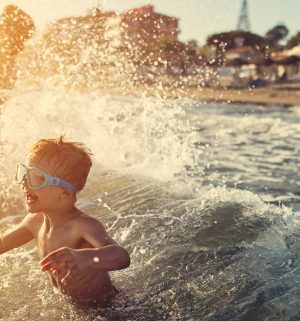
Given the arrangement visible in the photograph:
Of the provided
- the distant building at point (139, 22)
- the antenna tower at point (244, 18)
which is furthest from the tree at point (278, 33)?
the distant building at point (139, 22)

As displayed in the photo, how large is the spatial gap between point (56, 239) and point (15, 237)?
415 mm

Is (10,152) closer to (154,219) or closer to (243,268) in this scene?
(154,219)

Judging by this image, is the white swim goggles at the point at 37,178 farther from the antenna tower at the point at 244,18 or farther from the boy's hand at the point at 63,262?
the antenna tower at the point at 244,18

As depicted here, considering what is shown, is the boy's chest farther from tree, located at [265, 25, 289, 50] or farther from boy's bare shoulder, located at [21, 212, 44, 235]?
tree, located at [265, 25, 289, 50]

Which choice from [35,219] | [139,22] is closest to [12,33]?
[35,219]

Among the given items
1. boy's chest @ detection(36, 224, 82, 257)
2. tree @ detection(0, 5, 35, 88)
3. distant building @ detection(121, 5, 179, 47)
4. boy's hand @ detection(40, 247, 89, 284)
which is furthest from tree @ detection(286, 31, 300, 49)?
boy's hand @ detection(40, 247, 89, 284)

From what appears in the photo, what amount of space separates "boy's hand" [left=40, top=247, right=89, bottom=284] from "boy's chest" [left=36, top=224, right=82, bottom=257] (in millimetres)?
526

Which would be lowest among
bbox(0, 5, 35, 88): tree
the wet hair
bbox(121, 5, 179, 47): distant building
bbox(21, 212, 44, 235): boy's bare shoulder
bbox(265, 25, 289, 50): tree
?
bbox(21, 212, 44, 235): boy's bare shoulder

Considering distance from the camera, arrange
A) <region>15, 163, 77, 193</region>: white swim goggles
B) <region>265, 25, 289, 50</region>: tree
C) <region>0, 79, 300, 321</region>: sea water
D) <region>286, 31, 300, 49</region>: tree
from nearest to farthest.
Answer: <region>15, 163, 77, 193</region>: white swim goggles, <region>0, 79, 300, 321</region>: sea water, <region>286, 31, 300, 49</region>: tree, <region>265, 25, 289, 50</region>: tree

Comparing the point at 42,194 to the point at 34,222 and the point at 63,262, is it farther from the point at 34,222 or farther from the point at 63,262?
the point at 63,262

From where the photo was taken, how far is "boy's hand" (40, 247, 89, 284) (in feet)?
7.96

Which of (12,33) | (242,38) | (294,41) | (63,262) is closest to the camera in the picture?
(63,262)

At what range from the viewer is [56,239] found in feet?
10.2

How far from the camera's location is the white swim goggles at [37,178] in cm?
288
